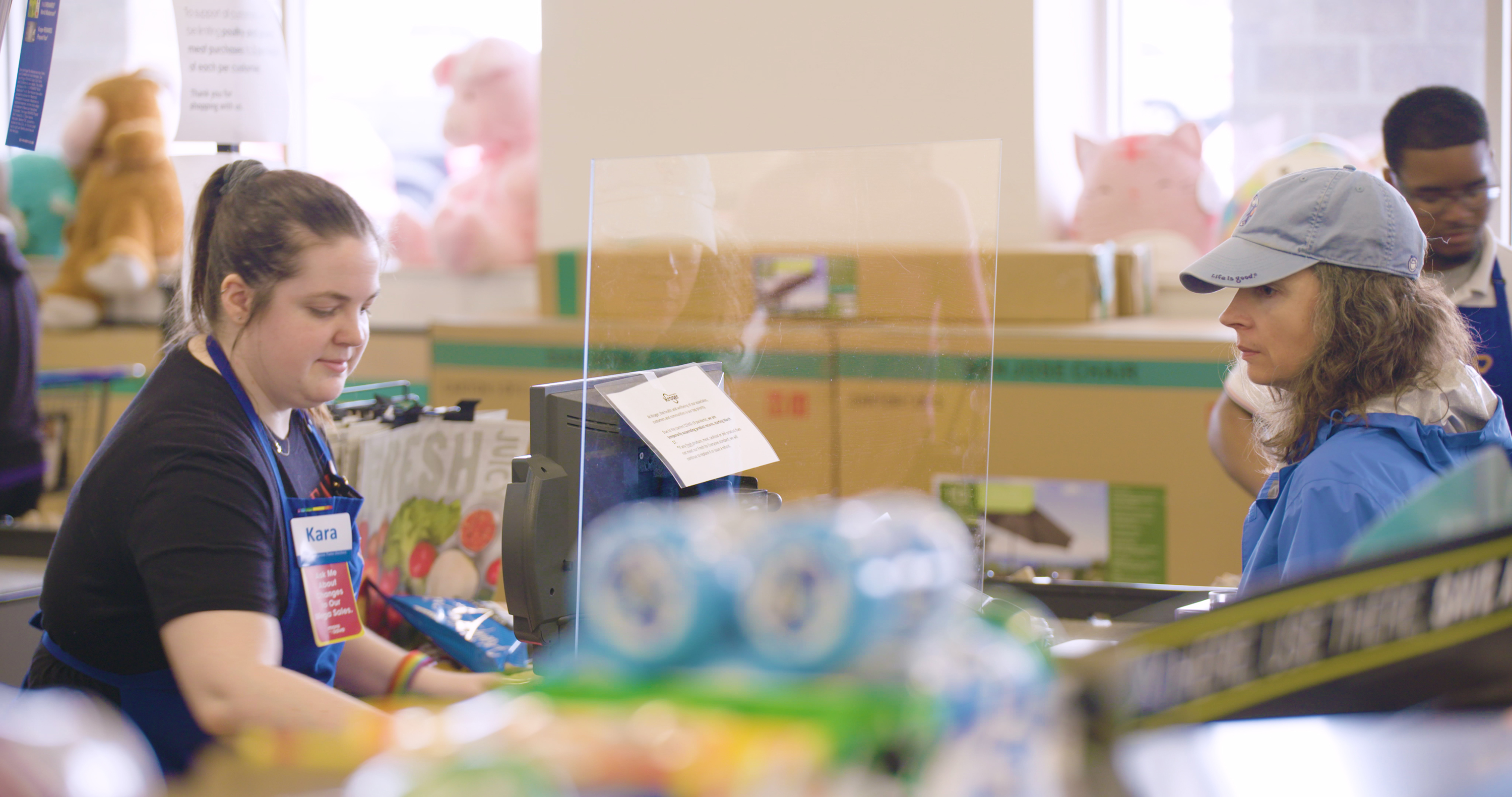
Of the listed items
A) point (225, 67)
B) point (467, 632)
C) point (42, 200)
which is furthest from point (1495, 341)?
point (42, 200)

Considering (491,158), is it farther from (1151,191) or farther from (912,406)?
(912,406)

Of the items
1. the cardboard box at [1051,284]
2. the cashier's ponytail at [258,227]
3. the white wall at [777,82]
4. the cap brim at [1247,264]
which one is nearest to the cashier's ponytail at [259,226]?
the cashier's ponytail at [258,227]

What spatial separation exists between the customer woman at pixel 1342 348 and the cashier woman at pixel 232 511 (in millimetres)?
994

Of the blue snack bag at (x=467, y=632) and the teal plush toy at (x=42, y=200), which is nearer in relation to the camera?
the blue snack bag at (x=467, y=632)

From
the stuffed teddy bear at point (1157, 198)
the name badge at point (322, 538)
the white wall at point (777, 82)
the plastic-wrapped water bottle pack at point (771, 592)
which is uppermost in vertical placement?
the white wall at point (777, 82)

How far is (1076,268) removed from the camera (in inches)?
111

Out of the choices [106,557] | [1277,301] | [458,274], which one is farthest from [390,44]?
[1277,301]

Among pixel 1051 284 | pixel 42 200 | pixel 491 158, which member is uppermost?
pixel 491 158

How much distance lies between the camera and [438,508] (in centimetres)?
A: 187

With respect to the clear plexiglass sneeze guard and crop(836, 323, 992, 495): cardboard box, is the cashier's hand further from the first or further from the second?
crop(836, 323, 992, 495): cardboard box

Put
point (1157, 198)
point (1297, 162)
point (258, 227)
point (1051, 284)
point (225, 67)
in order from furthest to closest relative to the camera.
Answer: point (1157, 198) → point (1297, 162) → point (1051, 284) → point (225, 67) → point (258, 227)

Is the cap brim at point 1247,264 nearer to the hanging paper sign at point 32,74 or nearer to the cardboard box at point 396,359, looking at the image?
the hanging paper sign at point 32,74

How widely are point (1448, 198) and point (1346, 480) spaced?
1.35 m

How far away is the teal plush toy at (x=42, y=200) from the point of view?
14.4ft
